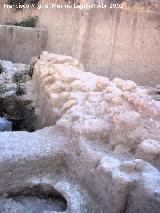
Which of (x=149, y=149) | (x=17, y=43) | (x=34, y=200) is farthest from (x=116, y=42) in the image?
(x=34, y=200)

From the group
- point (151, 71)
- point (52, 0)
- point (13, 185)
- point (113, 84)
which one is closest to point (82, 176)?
point (13, 185)

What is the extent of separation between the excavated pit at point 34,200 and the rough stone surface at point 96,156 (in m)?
0.08

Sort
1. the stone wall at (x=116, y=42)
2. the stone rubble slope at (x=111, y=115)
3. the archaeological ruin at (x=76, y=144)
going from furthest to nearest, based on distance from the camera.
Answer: the stone wall at (x=116, y=42)
the stone rubble slope at (x=111, y=115)
the archaeological ruin at (x=76, y=144)

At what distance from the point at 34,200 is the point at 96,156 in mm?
941

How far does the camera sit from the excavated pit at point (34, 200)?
14.7ft

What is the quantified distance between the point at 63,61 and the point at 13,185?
518 centimetres

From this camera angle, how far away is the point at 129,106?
548cm

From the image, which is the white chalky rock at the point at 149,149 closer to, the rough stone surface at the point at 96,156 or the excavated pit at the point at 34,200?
the rough stone surface at the point at 96,156

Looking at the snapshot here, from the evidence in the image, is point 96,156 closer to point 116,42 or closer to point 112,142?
point 112,142

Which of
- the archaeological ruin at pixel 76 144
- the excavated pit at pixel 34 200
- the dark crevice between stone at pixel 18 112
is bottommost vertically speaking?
the dark crevice between stone at pixel 18 112

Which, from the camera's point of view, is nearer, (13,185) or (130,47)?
(13,185)

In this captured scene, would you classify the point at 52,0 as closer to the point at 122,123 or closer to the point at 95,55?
the point at 95,55

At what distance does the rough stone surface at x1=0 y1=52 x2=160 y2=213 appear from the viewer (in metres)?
3.99

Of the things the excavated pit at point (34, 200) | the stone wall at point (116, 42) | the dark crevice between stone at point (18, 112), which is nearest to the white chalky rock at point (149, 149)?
the excavated pit at point (34, 200)
